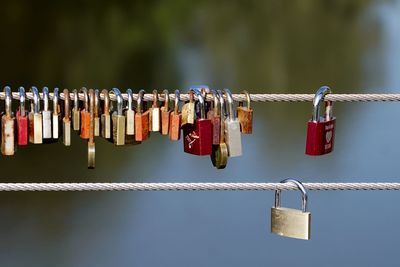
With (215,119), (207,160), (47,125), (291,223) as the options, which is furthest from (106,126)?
(207,160)

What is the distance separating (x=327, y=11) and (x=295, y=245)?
12179 mm

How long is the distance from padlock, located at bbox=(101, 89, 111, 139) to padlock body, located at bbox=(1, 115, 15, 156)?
19 cm

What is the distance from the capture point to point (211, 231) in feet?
17.6

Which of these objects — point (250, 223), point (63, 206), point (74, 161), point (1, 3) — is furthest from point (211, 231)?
point (1, 3)

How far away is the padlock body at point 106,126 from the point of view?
1.66 metres

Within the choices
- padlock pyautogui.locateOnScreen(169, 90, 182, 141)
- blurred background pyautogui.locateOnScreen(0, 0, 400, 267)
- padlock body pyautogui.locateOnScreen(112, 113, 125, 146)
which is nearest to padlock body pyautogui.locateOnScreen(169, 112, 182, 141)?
padlock pyautogui.locateOnScreen(169, 90, 182, 141)

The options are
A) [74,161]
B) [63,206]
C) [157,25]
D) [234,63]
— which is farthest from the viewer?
[157,25]

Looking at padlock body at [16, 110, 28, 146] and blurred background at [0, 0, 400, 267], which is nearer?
padlock body at [16, 110, 28, 146]

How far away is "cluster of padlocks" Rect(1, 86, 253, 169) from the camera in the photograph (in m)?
1.61

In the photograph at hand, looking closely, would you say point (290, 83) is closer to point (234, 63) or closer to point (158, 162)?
point (234, 63)

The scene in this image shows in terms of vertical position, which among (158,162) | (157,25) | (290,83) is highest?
(157,25)

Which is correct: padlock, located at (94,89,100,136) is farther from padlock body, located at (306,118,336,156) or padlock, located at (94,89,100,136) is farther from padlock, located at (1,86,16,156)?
padlock body, located at (306,118,336,156)

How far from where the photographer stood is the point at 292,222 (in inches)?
62.8

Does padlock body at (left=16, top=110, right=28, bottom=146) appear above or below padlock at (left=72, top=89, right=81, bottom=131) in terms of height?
below
